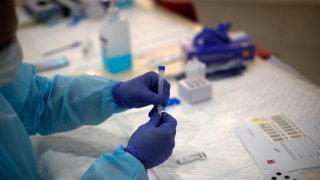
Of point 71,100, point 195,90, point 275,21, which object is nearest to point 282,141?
point 195,90

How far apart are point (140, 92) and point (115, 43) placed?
40cm

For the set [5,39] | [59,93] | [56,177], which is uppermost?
[5,39]

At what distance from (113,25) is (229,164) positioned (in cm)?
58

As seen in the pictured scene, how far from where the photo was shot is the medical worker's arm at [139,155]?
1.98 ft

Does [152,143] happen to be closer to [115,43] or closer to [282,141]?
[282,141]

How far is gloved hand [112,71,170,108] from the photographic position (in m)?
0.75

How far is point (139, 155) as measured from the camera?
63cm

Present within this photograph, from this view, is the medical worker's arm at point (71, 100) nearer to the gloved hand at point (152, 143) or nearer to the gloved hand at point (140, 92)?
the gloved hand at point (140, 92)

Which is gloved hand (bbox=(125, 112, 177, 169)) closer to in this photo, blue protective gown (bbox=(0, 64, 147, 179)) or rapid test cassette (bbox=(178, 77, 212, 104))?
blue protective gown (bbox=(0, 64, 147, 179))

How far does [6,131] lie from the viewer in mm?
640

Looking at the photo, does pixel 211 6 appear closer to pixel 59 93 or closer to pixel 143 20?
pixel 143 20

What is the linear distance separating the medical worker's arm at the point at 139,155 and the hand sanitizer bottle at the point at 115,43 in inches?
18.6

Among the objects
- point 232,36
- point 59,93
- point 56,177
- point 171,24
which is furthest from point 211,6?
point 56,177

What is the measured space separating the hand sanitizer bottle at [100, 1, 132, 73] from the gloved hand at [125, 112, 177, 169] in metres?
0.48
